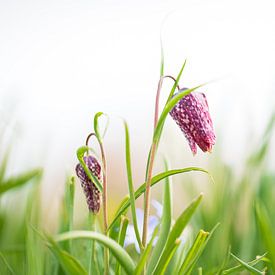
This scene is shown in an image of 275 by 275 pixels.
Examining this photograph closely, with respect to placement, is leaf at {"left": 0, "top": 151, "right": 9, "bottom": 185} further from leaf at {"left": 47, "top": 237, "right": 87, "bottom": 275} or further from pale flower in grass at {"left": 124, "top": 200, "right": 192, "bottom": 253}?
leaf at {"left": 47, "top": 237, "right": 87, "bottom": 275}

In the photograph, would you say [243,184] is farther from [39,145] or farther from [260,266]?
[39,145]

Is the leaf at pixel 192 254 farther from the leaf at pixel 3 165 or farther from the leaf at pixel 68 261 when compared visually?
the leaf at pixel 3 165

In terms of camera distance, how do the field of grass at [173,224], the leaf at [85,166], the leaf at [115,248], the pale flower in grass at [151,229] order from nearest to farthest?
the leaf at [115,248]
the leaf at [85,166]
the field of grass at [173,224]
the pale flower in grass at [151,229]

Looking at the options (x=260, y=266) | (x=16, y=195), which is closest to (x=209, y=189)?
(x=260, y=266)

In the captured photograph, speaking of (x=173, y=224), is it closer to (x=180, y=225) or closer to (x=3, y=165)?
(x=180, y=225)

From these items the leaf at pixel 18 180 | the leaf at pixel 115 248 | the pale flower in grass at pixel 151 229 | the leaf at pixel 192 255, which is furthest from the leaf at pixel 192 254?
the leaf at pixel 18 180

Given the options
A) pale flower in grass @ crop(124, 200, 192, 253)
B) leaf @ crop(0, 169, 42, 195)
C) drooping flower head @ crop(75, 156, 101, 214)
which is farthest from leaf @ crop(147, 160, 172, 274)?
leaf @ crop(0, 169, 42, 195)
